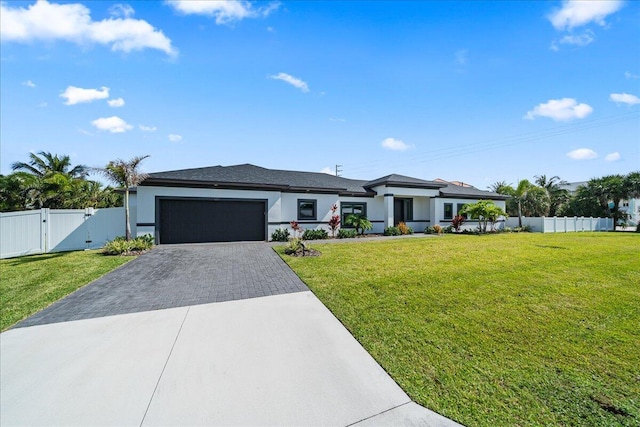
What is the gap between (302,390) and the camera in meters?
2.86

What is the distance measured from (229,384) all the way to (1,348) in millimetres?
3766

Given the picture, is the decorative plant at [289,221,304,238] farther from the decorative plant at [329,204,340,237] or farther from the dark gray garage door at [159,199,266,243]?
the decorative plant at [329,204,340,237]

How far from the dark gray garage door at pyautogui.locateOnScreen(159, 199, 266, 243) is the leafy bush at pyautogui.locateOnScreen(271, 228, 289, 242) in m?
0.68

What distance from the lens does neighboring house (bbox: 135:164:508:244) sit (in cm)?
1333

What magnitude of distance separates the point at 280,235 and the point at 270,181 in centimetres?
342

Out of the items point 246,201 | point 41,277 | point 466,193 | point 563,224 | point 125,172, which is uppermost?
point 125,172

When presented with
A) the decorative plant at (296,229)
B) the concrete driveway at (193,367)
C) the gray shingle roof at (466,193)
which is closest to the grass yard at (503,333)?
the concrete driveway at (193,367)

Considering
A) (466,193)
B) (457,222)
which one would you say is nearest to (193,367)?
(457,222)

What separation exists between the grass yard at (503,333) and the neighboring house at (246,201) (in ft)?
25.6

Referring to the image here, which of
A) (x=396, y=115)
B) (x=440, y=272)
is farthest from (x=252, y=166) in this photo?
(x=440, y=272)

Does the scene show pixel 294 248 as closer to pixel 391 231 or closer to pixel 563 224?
pixel 391 231

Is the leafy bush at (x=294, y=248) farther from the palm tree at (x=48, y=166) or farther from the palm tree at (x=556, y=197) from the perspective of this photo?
the palm tree at (x=556, y=197)

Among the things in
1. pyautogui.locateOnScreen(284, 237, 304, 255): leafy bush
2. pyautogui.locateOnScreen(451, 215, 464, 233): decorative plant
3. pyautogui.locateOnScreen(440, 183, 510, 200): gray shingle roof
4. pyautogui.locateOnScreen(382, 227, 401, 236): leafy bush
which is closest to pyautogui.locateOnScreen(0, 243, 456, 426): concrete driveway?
pyautogui.locateOnScreen(284, 237, 304, 255): leafy bush

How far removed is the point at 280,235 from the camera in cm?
1523
